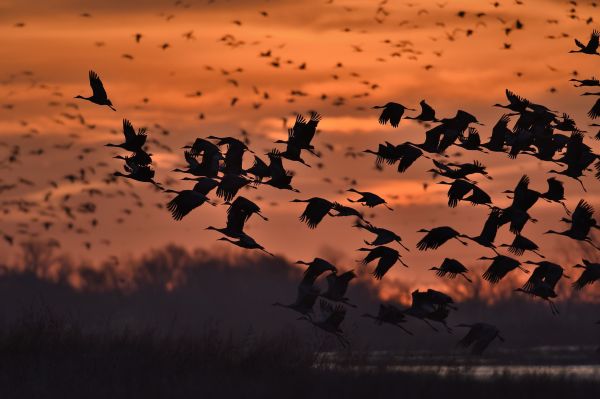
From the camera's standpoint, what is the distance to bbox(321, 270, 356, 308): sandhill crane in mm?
14727

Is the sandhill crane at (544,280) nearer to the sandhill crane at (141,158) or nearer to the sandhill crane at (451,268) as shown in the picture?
the sandhill crane at (451,268)

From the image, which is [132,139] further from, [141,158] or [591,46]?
[591,46]

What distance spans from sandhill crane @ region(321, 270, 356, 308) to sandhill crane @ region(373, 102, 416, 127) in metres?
2.38

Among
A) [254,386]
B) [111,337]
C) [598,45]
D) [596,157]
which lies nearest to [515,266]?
[596,157]

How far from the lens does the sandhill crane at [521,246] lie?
15.4m

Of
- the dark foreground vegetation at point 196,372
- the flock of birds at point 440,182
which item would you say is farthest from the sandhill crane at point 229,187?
the dark foreground vegetation at point 196,372

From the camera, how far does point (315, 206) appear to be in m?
15.3

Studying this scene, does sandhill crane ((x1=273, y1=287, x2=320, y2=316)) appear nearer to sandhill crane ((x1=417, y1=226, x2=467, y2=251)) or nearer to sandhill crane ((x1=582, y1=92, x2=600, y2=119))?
sandhill crane ((x1=417, y1=226, x2=467, y2=251))

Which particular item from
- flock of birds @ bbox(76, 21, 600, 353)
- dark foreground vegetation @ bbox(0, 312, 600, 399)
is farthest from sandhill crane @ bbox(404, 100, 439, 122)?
dark foreground vegetation @ bbox(0, 312, 600, 399)

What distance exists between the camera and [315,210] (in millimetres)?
15281

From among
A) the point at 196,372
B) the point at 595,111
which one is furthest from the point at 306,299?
the point at 196,372

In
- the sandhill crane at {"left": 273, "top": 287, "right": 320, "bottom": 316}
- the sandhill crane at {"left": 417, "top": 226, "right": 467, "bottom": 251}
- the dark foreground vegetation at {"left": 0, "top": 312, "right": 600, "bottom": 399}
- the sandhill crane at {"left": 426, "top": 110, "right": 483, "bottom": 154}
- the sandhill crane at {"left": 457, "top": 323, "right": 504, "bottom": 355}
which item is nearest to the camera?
the sandhill crane at {"left": 457, "top": 323, "right": 504, "bottom": 355}

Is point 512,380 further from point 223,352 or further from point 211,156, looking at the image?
point 211,156

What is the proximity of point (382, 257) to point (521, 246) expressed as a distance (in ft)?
5.77
